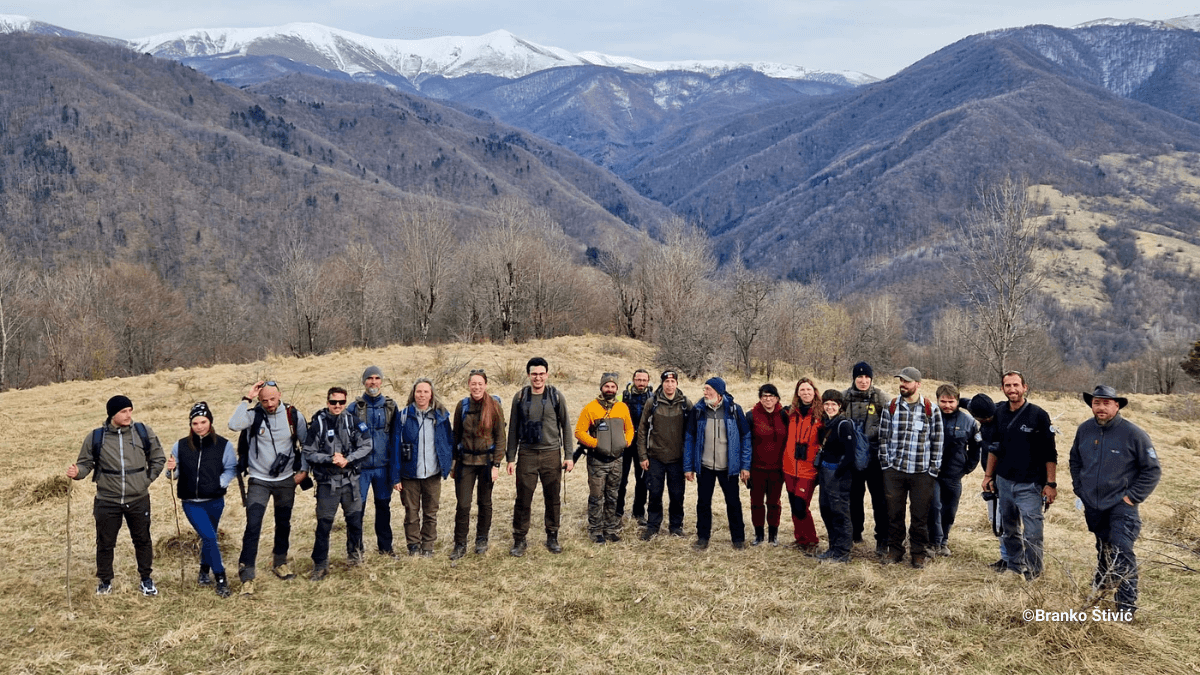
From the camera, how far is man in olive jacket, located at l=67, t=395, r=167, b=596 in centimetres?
611

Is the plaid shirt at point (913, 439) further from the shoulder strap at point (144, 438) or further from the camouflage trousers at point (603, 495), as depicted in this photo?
the shoulder strap at point (144, 438)

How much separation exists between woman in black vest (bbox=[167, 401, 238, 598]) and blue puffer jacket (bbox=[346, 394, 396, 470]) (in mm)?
1354

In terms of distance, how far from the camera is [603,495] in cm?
819

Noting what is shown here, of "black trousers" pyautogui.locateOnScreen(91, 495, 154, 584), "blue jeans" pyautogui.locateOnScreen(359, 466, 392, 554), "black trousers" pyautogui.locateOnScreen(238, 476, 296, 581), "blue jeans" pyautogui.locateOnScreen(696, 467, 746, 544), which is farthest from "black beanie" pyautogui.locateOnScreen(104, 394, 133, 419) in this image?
"blue jeans" pyautogui.locateOnScreen(696, 467, 746, 544)

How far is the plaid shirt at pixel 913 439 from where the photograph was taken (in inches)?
263

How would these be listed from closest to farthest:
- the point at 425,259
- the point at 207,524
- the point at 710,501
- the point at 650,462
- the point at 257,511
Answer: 1. the point at 207,524
2. the point at 257,511
3. the point at 710,501
4. the point at 650,462
5. the point at 425,259

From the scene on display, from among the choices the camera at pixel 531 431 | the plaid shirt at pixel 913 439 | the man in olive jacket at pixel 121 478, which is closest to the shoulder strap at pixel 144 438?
the man in olive jacket at pixel 121 478

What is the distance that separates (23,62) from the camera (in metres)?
154

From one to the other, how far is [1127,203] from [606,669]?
20160 cm

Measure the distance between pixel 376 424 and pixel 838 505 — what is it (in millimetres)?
5543

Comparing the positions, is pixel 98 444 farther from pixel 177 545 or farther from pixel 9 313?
pixel 9 313

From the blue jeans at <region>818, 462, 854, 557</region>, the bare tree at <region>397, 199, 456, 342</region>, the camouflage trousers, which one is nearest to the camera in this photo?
the blue jeans at <region>818, 462, 854, 557</region>

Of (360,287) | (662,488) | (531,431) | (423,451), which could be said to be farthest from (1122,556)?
(360,287)

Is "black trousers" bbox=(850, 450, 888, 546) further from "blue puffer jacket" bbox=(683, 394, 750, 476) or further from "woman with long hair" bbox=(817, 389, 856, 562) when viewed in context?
"blue puffer jacket" bbox=(683, 394, 750, 476)
